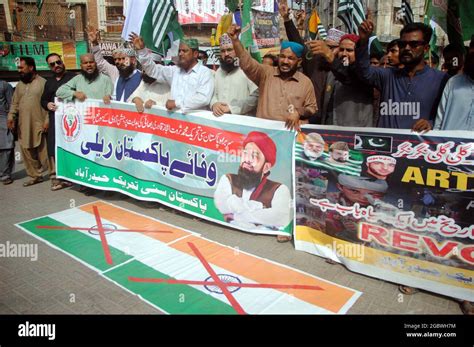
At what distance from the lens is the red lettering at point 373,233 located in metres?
3.19

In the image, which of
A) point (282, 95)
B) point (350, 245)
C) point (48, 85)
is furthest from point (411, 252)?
point (48, 85)

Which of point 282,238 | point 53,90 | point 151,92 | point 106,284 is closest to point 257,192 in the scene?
point 282,238

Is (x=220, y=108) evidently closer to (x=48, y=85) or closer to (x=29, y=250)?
(x=29, y=250)

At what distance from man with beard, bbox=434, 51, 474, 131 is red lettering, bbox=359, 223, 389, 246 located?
1.01m

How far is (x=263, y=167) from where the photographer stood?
3.95m

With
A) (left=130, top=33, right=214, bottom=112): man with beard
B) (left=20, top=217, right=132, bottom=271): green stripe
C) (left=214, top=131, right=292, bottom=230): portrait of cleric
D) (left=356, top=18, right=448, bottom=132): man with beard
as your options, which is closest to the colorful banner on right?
(left=214, top=131, right=292, bottom=230): portrait of cleric

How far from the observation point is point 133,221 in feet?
15.0

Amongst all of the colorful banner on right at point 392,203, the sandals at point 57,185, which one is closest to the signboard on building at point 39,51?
the sandals at point 57,185

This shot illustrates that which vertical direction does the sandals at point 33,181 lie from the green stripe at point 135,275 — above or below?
above

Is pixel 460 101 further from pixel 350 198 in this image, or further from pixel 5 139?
pixel 5 139

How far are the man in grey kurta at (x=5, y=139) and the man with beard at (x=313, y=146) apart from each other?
535cm

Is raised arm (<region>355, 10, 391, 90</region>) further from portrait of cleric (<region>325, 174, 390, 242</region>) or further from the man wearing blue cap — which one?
portrait of cleric (<region>325, 174, 390, 242</region>)

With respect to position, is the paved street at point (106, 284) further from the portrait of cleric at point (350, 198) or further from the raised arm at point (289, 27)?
the raised arm at point (289, 27)

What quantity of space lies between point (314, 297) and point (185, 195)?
219cm
